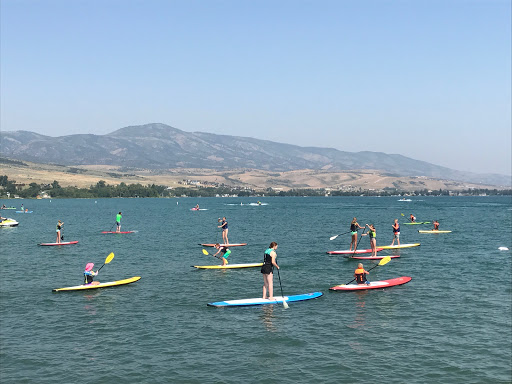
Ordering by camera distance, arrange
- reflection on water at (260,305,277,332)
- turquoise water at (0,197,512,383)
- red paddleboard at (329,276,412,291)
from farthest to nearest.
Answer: red paddleboard at (329,276,412,291) < reflection on water at (260,305,277,332) < turquoise water at (0,197,512,383)

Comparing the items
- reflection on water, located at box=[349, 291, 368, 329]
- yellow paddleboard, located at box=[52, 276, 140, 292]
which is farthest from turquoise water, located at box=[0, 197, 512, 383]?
yellow paddleboard, located at box=[52, 276, 140, 292]

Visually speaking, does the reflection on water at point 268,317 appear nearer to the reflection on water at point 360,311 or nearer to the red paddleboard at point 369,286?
the reflection on water at point 360,311

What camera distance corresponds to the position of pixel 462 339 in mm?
23062

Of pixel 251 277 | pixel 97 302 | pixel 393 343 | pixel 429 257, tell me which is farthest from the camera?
pixel 429 257

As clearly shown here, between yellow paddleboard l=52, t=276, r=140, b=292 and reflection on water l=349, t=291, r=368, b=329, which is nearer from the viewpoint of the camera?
reflection on water l=349, t=291, r=368, b=329

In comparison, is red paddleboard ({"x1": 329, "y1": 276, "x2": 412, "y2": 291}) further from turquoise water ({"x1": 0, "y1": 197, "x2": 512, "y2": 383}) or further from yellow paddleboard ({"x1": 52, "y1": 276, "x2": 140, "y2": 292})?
yellow paddleboard ({"x1": 52, "y1": 276, "x2": 140, "y2": 292})

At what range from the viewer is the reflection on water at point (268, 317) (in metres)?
24.6

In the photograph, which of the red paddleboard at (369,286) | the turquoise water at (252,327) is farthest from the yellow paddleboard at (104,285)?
the red paddleboard at (369,286)

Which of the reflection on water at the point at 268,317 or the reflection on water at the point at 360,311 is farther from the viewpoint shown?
the reflection on water at the point at 360,311

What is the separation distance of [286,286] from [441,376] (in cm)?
1576

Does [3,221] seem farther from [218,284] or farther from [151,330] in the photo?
[151,330]

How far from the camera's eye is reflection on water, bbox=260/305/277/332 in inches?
969

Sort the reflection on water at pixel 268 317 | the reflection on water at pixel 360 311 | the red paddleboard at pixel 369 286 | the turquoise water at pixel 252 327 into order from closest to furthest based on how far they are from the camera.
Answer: the turquoise water at pixel 252 327, the reflection on water at pixel 268 317, the reflection on water at pixel 360 311, the red paddleboard at pixel 369 286

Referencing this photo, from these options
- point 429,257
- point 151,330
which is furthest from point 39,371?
point 429,257
